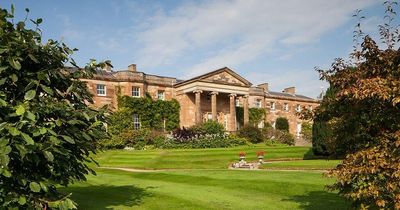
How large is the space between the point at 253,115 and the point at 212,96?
9.40m

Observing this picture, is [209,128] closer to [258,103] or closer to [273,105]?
[258,103]

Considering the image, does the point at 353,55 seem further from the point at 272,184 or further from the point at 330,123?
the point at 272,184

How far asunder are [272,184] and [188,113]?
102 feet

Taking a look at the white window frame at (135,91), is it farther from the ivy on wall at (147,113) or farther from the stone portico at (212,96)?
the stone portico at (212,96)

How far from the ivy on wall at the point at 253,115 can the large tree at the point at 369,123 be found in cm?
4243

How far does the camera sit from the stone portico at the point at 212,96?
141ft

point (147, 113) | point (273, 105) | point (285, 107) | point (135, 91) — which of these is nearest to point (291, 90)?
point (285, 107)

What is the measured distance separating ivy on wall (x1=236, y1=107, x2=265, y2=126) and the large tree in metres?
42.4

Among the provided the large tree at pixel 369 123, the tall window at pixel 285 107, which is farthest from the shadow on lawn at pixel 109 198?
the tall window at pixel 285 107

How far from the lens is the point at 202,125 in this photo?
131 feet

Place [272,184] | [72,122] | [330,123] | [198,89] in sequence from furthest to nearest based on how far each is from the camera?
[198,89] < [272,184] < [330,123] < [72,122]

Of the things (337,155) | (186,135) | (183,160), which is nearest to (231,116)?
(186,135)

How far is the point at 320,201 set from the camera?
10.5 m

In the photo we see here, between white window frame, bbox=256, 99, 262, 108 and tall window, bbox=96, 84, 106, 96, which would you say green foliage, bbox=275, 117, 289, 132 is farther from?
tall window, bbox=96, 84, 106, 96
